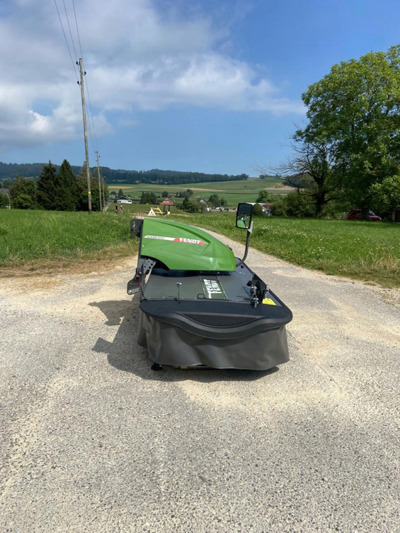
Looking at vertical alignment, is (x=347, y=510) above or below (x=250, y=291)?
below

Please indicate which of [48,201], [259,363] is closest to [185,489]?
[259,363]

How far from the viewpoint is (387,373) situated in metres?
3.43

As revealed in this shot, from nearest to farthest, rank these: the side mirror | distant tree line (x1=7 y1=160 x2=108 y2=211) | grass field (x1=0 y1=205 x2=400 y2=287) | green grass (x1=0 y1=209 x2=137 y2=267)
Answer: the side mirror, grass field (x1=0 y1=205 x2=400 y2=287), green grass (x1=0 y1=209 x2=137 y2=267), distant tree line (x1=7 y1=160 x2=108 y2=211)

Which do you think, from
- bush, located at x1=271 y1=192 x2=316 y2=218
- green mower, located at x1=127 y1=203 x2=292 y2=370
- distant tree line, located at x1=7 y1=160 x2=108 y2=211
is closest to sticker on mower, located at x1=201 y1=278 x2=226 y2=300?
green mower, located at x1=127 y1=203 x2=292 y2=370

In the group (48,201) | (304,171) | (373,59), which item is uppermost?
(373,59)

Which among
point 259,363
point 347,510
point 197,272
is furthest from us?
point 197,272

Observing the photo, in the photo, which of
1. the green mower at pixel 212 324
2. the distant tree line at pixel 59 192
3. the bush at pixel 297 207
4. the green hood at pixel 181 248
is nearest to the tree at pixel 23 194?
the distant tree line at pixel 59 192

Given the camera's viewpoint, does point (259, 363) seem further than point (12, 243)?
No

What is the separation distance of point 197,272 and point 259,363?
1.31 metres

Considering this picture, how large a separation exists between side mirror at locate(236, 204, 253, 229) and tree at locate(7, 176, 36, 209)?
73801 mm

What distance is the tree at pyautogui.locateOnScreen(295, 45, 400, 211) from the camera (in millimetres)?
28625

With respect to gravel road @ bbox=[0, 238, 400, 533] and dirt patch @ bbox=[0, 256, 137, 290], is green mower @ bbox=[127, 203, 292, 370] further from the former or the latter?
dirt patch @ bbox=[0, 256, 137, 290]

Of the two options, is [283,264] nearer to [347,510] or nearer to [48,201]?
[347,510]

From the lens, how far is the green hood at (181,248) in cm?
389
